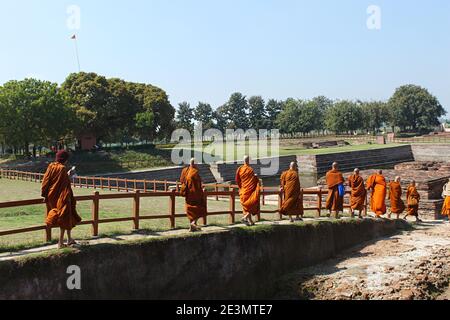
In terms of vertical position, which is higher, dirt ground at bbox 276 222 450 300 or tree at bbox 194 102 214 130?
tree at bbox 194 102 214 130

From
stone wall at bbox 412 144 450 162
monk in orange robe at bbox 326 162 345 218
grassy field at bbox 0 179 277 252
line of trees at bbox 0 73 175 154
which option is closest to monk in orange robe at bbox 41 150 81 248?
grassy field at bbox 0 179 277 252

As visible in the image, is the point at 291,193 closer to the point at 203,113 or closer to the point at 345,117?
the point at 345,117

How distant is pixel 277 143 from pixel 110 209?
60526 mm

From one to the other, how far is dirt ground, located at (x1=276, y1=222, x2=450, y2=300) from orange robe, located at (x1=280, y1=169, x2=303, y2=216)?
61.8 inches

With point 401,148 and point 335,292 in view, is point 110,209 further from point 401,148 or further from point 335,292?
point 401,148

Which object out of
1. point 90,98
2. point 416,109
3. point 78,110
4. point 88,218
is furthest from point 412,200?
point 416,109

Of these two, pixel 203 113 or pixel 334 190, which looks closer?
pixel 334 190

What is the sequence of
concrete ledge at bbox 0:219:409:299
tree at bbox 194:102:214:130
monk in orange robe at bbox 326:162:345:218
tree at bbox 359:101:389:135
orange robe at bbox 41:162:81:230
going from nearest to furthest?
1. concrete ledge at bbox 0:219:409:299
2. orange robe at bbox 41:162:81:230
3. monk in orange robe at bbox 326:162:345:218
4. tree at bbox 359:101:389:135
5. tree at bbox 194:102:214:130

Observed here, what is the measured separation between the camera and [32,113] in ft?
132

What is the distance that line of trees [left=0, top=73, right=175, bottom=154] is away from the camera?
39969mm

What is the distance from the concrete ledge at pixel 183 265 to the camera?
7.35 metres

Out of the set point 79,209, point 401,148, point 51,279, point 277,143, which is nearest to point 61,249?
point 51,279

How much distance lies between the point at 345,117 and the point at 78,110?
61.7m

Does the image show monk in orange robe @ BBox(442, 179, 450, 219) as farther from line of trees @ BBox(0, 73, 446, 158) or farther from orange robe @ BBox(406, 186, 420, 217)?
line of trees @ BBox(0, 73, 446, 158)
